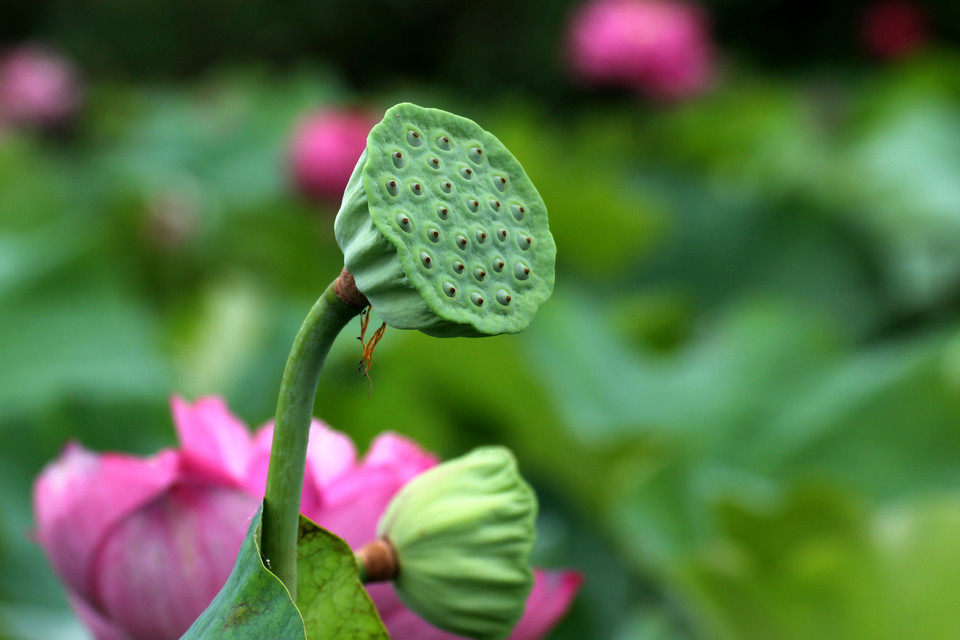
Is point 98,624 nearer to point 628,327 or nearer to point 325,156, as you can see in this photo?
point 628,327

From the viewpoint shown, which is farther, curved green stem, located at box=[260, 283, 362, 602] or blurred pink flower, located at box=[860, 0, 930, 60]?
blurred pink flower, located at box=[860, 0, 930, 60]

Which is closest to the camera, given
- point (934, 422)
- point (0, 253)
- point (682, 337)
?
point (934, 422)

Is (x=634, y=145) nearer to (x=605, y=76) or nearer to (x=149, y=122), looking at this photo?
(x=605, y=76)

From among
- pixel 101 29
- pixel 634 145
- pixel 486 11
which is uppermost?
pixel 486 11

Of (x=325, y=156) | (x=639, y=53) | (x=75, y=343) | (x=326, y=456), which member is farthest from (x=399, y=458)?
(x=639, y=53)

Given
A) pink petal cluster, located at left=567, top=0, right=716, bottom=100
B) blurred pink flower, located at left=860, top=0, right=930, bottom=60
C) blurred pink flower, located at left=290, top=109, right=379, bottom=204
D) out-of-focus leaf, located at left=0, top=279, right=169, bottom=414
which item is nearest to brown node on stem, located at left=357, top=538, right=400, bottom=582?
out-of-focus leaf, located at left=0, top=279, right=169, bottom=414

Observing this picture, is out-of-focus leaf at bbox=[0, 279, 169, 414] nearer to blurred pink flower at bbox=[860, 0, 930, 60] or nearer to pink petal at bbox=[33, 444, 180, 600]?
pink petal at bbox=[33, 444, 180, 600]

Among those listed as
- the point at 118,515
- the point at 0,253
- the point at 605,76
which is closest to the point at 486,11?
the point at 605,76
